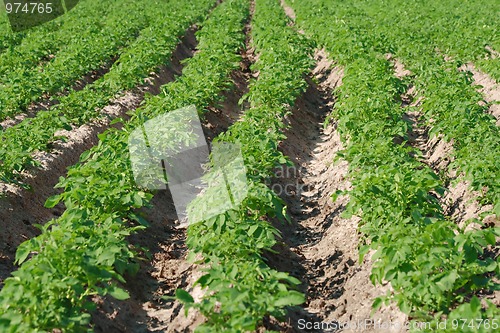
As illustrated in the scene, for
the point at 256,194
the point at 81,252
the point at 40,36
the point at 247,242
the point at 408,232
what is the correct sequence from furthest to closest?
the point at 40,36 → the point at 256,194 → the point at 247,242 → the point at 408,232 → the point at 81,252

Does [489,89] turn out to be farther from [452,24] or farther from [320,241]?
[320,241]

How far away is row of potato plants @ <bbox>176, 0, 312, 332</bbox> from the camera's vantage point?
4.24 metres

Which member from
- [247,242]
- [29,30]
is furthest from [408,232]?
[29,30]

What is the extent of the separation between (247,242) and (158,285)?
4.34ft

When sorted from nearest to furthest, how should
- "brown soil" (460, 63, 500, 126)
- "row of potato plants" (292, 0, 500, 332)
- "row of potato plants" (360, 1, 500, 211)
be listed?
"row of potato plants" (292, 0, 500, 332), "row of potato plants" (360, 1, 500, 211), "brown soil" (460, 63, 500, 126)

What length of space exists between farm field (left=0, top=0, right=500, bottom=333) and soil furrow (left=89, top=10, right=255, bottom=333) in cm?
2

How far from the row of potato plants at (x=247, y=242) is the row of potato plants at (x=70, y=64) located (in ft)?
11.6

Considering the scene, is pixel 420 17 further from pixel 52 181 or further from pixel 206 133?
pixel 52 181

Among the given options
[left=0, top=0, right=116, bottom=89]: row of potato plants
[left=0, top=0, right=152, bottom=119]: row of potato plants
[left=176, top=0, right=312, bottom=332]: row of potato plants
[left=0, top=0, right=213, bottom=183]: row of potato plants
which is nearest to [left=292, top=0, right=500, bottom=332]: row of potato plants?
[left=176, top=0, right=312, bottom=332]: row of potato plants

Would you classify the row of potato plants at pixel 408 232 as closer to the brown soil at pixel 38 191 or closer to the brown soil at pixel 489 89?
the brown soil at pixel 489 89

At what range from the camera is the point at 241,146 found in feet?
23.3

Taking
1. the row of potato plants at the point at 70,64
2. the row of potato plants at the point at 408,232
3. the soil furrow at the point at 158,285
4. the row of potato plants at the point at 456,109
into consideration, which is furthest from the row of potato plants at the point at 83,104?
the row of potato plants at the point at 456,109

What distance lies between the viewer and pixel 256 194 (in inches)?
233

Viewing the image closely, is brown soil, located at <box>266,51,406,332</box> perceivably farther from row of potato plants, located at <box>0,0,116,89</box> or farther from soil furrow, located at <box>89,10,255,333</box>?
row of potato plants, located at <box>0,0,116,89</box>
